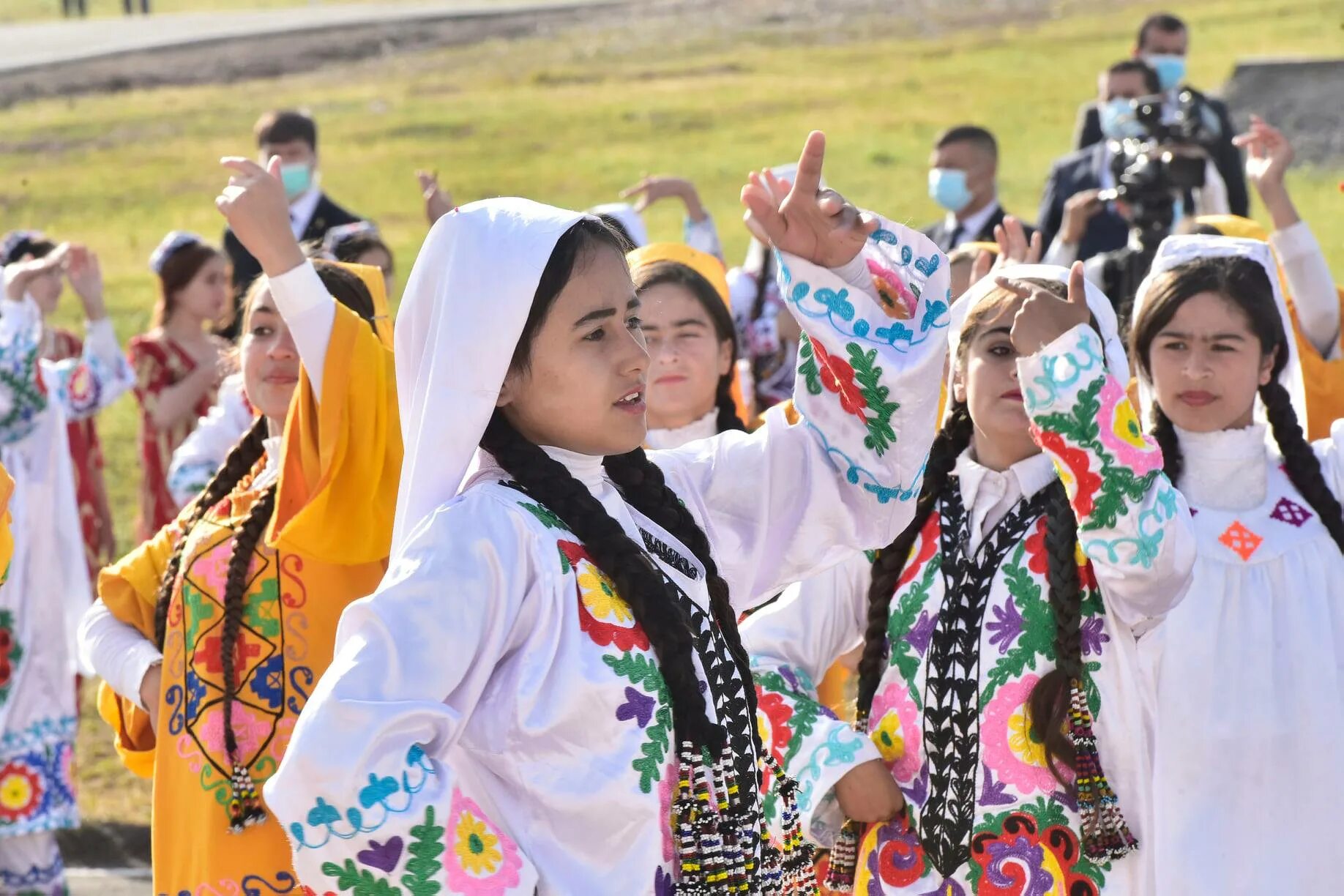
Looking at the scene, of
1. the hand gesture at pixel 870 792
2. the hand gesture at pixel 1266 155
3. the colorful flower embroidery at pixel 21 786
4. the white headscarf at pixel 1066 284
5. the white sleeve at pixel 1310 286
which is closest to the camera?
the hand gesture at pixel 870 792

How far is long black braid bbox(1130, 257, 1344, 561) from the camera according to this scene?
343 centimetres

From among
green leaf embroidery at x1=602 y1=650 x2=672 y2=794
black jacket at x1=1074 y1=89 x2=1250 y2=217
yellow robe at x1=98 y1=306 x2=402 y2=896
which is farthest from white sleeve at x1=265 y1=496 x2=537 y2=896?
black jacket at x1=1074 y1=89 x2=1250 y2=217

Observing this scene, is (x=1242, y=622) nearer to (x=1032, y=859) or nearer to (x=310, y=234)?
(x=1032, y=859)

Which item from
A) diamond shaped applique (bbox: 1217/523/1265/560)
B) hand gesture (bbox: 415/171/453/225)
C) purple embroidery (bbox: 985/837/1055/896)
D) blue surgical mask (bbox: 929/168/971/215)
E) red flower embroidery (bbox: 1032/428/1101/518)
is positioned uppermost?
blue surgical mask (bbox: 929/168/971/215)

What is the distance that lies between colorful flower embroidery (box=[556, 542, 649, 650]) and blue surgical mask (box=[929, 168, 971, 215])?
487 cm

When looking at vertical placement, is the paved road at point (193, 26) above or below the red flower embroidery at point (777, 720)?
above

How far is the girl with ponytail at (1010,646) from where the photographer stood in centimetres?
282

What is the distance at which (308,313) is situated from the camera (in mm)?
3432

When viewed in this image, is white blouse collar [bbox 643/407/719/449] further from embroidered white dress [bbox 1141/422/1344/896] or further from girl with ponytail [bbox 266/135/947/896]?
girl with ponytail [bbox 266/135/947/896]

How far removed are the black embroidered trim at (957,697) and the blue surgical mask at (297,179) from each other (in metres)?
4.63

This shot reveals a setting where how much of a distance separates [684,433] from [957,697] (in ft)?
4.83

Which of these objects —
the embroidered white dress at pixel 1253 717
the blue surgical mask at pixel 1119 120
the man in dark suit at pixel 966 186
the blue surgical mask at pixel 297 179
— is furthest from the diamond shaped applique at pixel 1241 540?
the blue surgical mask at pixel 297 179

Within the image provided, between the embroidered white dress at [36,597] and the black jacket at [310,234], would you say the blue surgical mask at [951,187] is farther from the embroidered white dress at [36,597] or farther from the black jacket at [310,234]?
the embroidered white dress at [36,597]

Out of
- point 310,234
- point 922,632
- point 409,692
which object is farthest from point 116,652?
point 310,234
